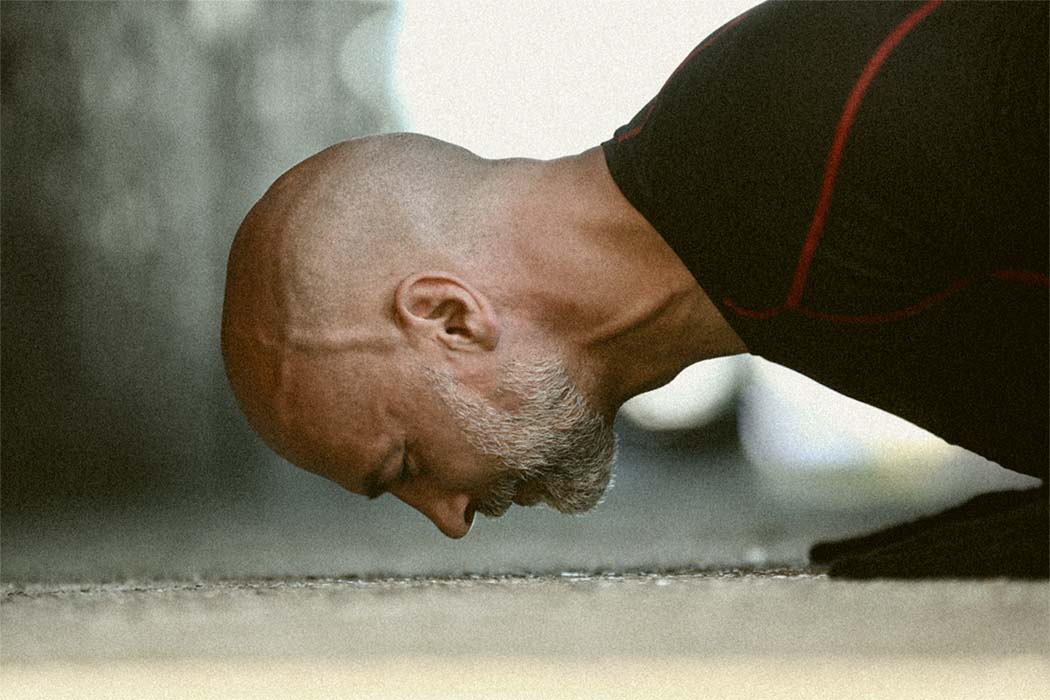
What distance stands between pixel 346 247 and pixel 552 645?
430 mm

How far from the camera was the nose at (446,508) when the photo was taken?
3.51ft

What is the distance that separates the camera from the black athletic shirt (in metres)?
0.81

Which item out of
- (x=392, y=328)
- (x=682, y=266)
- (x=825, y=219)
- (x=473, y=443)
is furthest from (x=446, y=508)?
(x=825, y=219)

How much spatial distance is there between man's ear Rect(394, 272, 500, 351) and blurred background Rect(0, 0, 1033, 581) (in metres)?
0.24

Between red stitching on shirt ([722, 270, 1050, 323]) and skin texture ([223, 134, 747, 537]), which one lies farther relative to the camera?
skin texture ([223, 134, 747, 537])

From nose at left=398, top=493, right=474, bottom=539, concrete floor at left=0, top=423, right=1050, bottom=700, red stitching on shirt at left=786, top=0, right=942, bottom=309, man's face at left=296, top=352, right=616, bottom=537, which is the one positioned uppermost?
red stitching on shirt at left=786, top=0, right=942, bottom=309

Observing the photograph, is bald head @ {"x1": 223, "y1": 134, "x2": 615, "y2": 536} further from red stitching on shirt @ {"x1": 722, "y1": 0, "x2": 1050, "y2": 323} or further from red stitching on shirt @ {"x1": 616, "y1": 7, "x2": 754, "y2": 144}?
red stitching on shirt @ {"x1": 722, "y1": 0, "x2": 1050, "y2": 323}

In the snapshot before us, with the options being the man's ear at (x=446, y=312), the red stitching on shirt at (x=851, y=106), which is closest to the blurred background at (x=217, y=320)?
the man's ear at (x=446, y=312)

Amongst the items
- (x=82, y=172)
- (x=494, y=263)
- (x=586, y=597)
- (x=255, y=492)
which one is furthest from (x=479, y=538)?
(x=82, y=172)

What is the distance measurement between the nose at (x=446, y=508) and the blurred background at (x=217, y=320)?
97 millimetres

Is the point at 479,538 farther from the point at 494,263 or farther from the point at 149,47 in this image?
the point at 149,47

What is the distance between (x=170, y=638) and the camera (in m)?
0.67

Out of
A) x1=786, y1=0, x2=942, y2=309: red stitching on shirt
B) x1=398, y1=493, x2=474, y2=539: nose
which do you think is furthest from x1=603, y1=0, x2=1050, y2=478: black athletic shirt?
x1=398, y1=493, x2=474, y2=539: nose

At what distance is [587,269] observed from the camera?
0.97 meters
